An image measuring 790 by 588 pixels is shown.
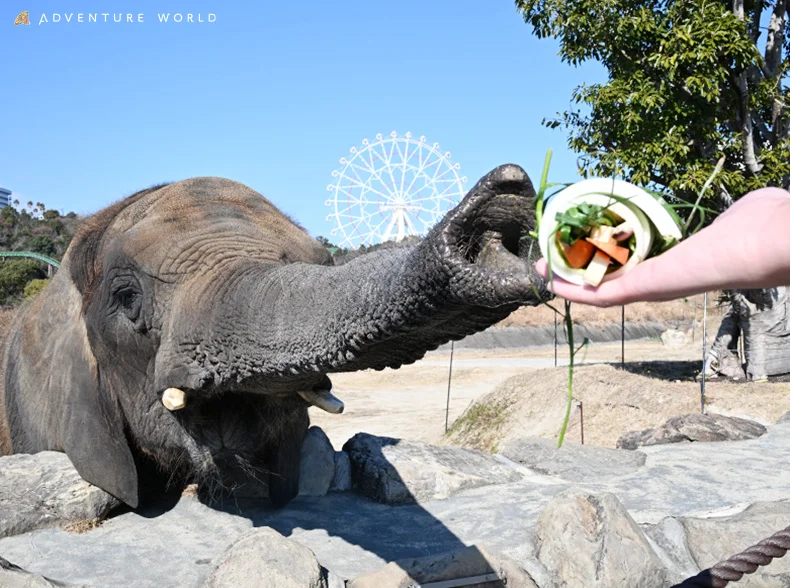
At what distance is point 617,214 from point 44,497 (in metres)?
3.72

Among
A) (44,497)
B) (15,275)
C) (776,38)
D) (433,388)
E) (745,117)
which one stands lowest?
(433,388)

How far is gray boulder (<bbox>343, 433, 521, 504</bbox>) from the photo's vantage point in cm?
517

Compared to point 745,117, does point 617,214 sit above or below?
below

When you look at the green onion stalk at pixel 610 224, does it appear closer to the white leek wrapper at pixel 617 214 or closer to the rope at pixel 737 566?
the white leek wrapper at pixel 617 214

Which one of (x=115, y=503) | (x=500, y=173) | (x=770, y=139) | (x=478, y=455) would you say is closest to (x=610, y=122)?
(x=770, y=139)

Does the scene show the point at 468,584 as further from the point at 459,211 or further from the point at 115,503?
the point at 459,211

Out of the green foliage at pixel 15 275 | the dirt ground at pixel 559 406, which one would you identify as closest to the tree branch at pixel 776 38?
the dirt ground at pixel 559 406

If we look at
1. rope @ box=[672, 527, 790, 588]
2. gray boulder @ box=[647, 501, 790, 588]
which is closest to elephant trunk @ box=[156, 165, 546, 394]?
rope @ box=[672, 527, 790, 588]

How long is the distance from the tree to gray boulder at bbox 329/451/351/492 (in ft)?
22.4

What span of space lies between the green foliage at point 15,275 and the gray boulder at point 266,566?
21.8 m

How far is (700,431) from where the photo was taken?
7.12m

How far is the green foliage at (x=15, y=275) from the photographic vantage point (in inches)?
928

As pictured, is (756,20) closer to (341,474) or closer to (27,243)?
(341,474)

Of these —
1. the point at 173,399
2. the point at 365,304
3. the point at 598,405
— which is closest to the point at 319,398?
the point at 173,399
